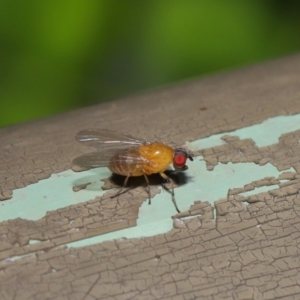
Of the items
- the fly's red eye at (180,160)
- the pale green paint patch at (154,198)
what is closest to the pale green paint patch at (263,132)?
the pale green paint patch at (154,198)

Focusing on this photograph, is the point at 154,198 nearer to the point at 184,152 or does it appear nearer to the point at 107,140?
the point at 184,152

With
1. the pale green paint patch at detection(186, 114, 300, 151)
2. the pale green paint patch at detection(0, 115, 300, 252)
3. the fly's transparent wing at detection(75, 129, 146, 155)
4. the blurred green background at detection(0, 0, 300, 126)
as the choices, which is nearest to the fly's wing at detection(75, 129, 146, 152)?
the fly's transparent wing at detection(75, 129, 146, 155)

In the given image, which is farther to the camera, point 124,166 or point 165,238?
point 124,166

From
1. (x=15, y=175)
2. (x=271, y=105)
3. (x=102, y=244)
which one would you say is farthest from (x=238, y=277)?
(x=271, y=105)

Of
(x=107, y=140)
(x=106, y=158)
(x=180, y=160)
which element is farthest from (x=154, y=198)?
(x=107, y=140)

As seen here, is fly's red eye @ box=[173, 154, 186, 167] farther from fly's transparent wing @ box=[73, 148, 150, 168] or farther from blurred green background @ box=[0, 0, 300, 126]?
blurred green background @ box=[0, 0, 300, 126]

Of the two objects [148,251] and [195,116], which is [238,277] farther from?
[195,116]
